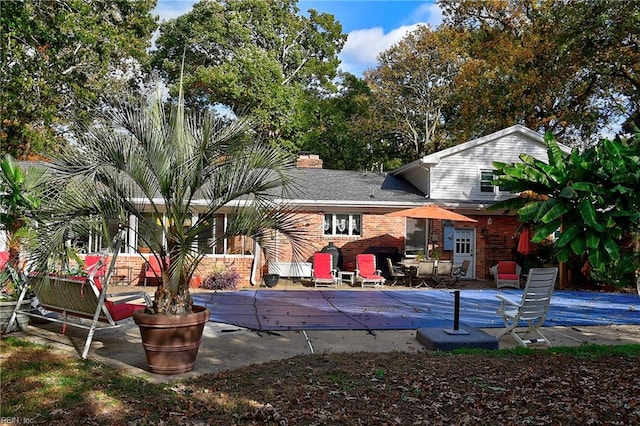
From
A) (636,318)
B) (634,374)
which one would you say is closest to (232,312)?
(634,374)

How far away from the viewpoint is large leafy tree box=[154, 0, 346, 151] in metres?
25.7

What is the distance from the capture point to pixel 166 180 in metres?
5.87

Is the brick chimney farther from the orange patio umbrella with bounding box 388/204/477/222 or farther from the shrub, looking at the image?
the shrub

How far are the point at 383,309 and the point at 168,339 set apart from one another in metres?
6.20

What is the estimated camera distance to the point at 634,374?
592 cm

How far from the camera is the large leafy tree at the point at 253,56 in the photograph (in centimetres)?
2570

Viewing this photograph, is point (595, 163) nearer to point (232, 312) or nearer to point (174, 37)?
point (232, 312)

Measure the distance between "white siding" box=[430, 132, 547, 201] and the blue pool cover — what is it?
4777 mm

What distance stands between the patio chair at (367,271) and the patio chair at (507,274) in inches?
157

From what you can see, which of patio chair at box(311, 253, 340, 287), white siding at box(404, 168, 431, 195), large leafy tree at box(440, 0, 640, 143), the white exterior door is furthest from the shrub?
large leafy tree at box(440, 0, 640, 143)

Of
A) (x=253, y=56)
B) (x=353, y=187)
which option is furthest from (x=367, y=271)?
(x=253, y=56)

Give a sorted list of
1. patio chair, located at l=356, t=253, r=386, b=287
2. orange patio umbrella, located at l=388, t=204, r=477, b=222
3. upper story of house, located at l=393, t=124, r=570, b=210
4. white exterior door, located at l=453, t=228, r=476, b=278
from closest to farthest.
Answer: orange patio umbrella, located at l=388, t=204, r=477, b=222, patio chair, located at l=356, t=253, r=386, b=287, white exterior door, located at l=453, t=228, r=476, b=278, upper story of house, located at l=393, t=124, r=570, b=210

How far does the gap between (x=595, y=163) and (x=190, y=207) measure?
4.92m

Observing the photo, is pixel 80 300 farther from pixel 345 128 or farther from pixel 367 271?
pixel 345 128
